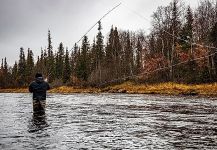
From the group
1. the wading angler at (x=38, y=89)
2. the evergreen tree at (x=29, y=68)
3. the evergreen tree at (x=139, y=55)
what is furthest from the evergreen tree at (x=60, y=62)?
the wading angler at (x=38, y=89)

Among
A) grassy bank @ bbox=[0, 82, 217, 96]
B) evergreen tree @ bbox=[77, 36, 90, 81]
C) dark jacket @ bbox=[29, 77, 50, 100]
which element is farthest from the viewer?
evergreen tree @ bbox=[77, 36, 90, 81]

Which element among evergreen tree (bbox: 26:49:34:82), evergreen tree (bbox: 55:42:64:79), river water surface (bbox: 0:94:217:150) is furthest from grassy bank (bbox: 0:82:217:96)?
evergreen tree (bbox: 26:49:34:82)

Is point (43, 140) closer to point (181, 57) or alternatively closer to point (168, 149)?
point (168, 149)

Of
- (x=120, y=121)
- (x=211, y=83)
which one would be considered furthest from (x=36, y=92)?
(x=211, y=83)

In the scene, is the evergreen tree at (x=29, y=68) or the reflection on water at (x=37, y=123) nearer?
the reflection on water at (x=37, y=123)

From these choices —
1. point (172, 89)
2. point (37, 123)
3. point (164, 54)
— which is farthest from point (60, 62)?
point (37, 123)

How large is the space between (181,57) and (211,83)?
1939 centimetres

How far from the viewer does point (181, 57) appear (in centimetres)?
6456

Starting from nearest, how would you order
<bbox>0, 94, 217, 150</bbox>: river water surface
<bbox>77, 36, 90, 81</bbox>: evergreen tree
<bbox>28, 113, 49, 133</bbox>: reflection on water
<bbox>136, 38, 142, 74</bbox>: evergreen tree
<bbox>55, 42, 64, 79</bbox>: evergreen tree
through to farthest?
<bbox>0, 94, 217, 150</bbox>: river water surface, <bbox>28, 113, 49, 133</bbox>: reflection on water, <bbox>136, 38, 142, 74</bbox>: evergreen tree, <bbox>77, 36, 90, 81</bbox>: evergreen tree, <bbox>55, 42, 64, 79</bbox>: evergreen tree

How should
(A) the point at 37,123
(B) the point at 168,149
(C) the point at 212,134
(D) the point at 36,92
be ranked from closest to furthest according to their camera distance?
(B) the point at 168,149 → (C) the point at 212,134 → (A) the point at 37,123 → (D) the point at 36,92

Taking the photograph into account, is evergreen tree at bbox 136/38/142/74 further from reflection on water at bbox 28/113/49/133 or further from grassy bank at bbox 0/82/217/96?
reflection on water at bbox 28/113/49/133

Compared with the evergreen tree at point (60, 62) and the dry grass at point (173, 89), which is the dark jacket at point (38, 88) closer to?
the dry grass at point (173, 89)

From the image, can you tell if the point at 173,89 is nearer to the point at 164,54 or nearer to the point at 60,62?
the point at 164,54

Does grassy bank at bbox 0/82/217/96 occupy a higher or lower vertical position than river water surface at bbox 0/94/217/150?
higher
